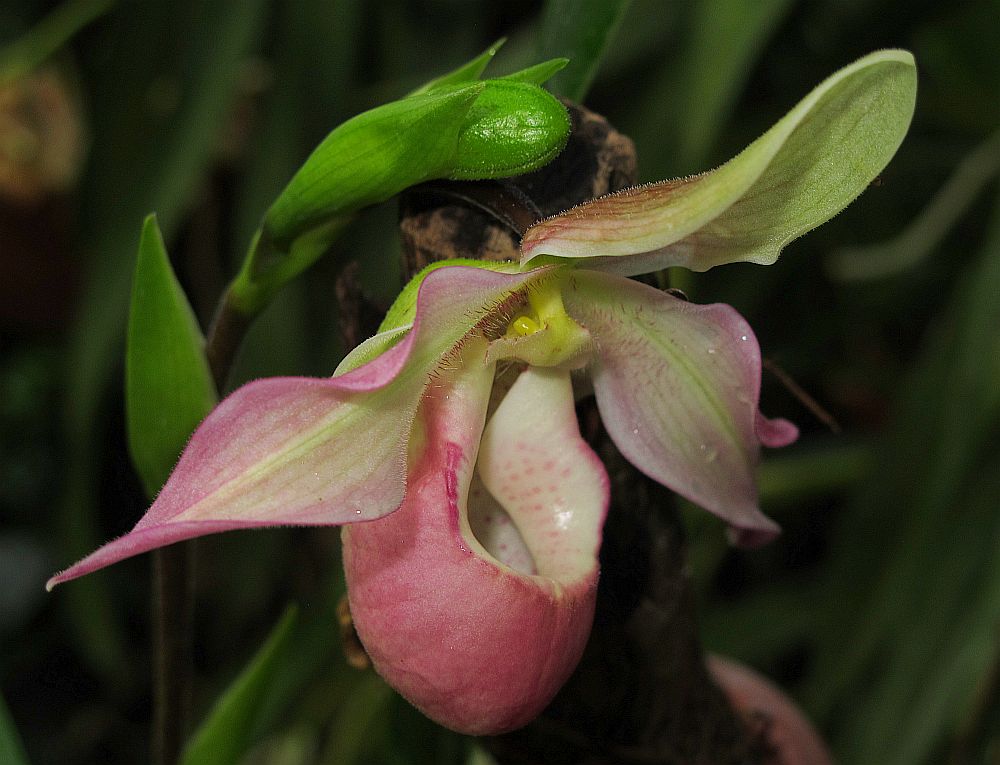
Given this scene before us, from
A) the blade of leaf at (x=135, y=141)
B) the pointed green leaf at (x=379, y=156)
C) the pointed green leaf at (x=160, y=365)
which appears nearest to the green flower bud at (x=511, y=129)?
the pointed green leaf at (x=379, y=156)

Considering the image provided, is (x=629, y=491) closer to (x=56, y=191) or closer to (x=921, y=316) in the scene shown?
(x=921, y=316)

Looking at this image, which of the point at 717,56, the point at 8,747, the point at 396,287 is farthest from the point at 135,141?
the point at 8,747

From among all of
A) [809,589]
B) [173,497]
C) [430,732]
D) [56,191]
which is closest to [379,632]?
[173,497]

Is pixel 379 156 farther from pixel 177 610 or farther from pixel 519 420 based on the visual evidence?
pixel 177 610

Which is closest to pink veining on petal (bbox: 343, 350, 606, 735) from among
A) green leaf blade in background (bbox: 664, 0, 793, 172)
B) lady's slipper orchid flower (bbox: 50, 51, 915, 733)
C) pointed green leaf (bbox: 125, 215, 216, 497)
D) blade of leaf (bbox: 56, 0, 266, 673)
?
lady's slipper orchid flower (bbox: 50, 51, 915, 733)

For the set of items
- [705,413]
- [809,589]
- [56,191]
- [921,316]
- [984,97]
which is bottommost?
[809,589]

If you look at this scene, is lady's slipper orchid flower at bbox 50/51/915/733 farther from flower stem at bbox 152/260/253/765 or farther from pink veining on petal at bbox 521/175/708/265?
flower stem at bbox 152/260/253/765
